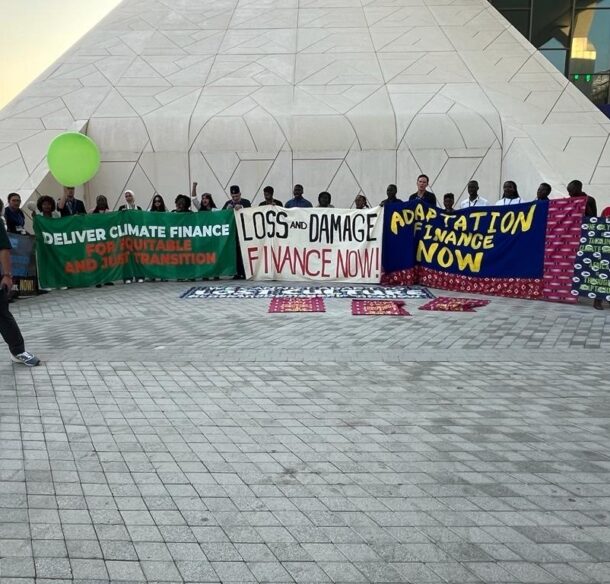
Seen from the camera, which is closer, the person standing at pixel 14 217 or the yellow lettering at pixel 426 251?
the person standing at pixel 14 217

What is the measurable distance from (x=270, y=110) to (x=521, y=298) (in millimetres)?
8386

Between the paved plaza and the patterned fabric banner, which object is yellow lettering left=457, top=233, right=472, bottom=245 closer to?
the patterned fabric banner

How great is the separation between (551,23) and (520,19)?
116 centimetres

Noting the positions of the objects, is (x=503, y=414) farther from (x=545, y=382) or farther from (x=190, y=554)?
(x=190, y=554)

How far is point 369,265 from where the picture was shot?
10445 mm

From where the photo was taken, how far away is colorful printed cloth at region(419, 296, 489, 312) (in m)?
8.45

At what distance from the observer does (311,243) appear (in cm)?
1065

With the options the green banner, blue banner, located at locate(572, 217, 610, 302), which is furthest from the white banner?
blue banner, located at locate(572, 217, 610, 302)

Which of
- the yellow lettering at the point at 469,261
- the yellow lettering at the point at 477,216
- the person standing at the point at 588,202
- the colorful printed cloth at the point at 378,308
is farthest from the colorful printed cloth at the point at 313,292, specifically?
the person standing at the point at 588,202

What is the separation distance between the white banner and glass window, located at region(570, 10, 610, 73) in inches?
671

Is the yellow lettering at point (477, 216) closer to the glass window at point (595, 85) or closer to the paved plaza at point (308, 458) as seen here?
the paved plaza at point (308, 458)

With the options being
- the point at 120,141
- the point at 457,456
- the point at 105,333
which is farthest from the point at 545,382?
A: the point at 120,141

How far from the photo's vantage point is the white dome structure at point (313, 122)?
14.1 meters

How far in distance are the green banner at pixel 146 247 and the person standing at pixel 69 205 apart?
561mm
